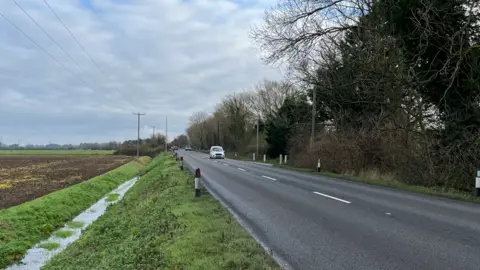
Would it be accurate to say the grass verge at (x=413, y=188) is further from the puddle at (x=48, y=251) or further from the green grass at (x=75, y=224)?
the green grass at (x=75, y=224)

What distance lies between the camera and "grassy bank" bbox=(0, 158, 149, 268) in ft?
40.5

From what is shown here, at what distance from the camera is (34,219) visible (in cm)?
1564

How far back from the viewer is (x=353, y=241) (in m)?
7.48

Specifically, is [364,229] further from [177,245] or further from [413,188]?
[413,188]

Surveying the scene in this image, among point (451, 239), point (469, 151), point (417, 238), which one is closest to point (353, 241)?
point (417, 238)

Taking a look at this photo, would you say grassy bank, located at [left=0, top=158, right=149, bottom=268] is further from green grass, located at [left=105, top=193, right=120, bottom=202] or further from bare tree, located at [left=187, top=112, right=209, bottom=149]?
bare tree, located at [left=187, top=112, right=209, bottom=149]

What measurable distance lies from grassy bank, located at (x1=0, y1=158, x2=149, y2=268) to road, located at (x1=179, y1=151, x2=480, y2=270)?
6.27 meters

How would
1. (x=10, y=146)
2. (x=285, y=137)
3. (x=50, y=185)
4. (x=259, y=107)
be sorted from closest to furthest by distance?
1. (x=50, y=185)
2. (x=285, y=137)
3. (x=259, y=107)
4. (x=10, y=146)

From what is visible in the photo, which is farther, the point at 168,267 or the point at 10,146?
the point at 10,146

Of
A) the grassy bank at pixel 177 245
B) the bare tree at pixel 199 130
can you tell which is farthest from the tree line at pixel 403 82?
the bare tree at pixel 199 130

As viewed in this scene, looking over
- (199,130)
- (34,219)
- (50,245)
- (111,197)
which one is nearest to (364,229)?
(50,245)

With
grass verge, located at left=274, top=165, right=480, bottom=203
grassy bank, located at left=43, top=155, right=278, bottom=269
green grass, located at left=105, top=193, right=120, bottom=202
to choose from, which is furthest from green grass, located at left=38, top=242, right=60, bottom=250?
grass verge, located at left=274, top=165, right=480, bottom=203

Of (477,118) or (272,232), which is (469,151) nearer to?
(477,118)

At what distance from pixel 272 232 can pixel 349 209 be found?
3.36 meters
